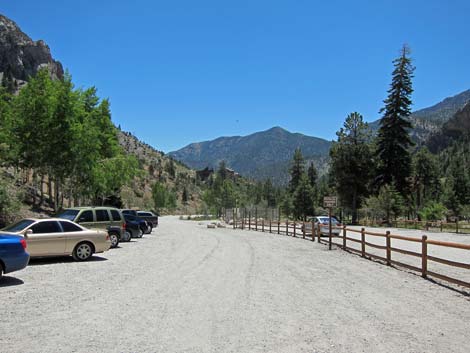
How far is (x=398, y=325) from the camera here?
7.52 metres

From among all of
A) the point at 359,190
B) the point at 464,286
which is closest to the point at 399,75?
the point at 359,190

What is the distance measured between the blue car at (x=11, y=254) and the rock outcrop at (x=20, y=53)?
15021 cm

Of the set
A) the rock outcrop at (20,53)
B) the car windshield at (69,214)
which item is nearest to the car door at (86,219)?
the car windshield at (69,214)

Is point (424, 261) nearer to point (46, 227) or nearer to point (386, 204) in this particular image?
point (46, 227)

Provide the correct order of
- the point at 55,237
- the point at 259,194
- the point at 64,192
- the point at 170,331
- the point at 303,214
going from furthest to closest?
the point at 259,194 → the point at 303,214 → the point at 64,192 → the point at 55,237 → the point at 170,331

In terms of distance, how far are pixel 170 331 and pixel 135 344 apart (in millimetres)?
759

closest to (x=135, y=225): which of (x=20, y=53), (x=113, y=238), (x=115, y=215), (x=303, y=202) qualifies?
(x=113, y=238)

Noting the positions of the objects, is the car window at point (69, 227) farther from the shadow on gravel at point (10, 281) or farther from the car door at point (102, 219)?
the car door at point (102, 219)

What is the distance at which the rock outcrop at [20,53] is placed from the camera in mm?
151125

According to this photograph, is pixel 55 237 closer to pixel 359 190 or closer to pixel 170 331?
pixel 170 331

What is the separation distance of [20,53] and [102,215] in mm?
160444

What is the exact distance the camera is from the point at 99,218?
2016cm

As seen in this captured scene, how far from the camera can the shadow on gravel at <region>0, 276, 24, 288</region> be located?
35.9 feet

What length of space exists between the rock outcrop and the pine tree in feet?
392
